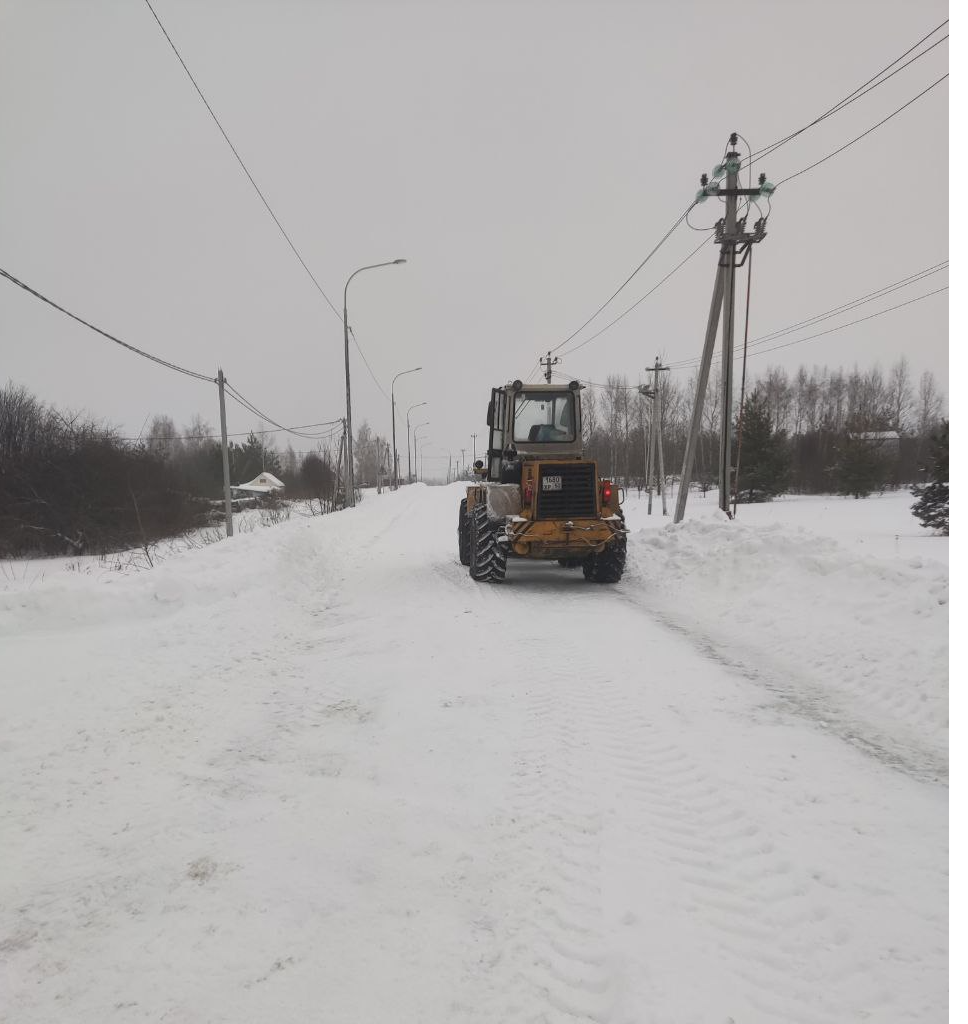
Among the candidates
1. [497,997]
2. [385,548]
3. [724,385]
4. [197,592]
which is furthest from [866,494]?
[497,997]

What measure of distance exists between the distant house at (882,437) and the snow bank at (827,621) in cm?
2977

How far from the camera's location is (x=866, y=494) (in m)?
35.8

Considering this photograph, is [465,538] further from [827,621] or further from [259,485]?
[259,485]

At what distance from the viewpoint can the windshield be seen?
1062 centimetres

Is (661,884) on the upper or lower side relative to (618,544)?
lower

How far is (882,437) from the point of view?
35375 mm

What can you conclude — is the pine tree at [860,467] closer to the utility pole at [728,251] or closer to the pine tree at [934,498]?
the pine tree at [934,498]

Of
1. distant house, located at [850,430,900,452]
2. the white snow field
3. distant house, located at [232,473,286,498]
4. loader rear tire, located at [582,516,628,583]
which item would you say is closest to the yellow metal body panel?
loader rear tire, located at [582,516,628,583]

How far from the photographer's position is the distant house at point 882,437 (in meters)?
34.5

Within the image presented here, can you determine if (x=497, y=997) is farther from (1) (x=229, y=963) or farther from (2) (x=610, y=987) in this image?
(1) (x=229, y=963)

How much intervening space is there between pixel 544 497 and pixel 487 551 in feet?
4.08

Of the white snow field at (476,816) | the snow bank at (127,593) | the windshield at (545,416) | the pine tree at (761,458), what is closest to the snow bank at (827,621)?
the white snow field at (476,816)

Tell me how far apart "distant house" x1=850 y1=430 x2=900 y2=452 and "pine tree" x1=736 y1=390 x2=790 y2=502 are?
12.8ft
